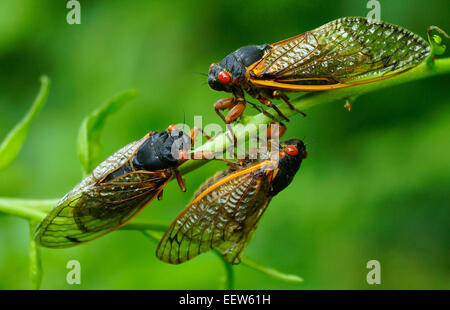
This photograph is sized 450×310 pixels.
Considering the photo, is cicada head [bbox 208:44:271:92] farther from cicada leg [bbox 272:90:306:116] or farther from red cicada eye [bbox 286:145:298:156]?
red cicada eye [bbox 286:145:298:156]

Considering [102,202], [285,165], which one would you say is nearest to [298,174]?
[285,165]

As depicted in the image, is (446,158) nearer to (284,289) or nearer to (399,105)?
(399,105)

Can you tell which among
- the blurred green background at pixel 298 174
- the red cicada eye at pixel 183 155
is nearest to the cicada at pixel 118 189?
the red cicada eye at pixel 183 155

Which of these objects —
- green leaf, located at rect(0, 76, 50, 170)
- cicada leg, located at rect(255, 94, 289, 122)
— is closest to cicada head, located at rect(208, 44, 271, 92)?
cicada leg, located at rect(255, 94, 289, 122)

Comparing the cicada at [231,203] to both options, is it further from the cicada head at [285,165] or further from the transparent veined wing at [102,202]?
the transparent veined wing at [102,202]

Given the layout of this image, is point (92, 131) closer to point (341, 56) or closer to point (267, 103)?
point (267, 103)

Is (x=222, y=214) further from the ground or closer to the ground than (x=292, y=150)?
closer to the ground
